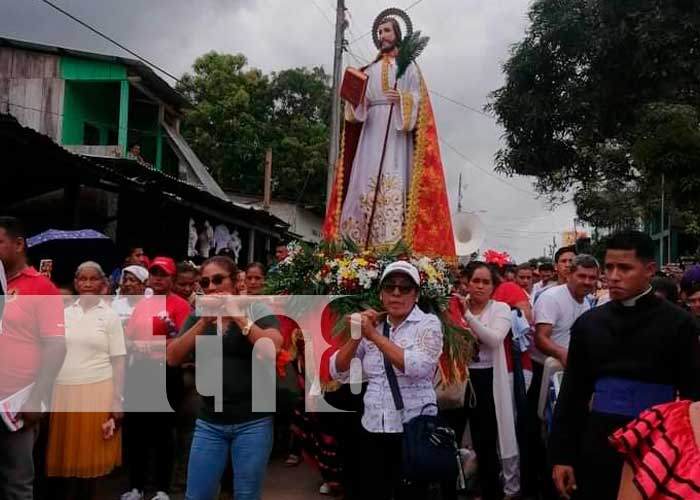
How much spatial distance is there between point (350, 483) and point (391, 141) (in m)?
2.91

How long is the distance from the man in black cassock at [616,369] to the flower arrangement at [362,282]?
1.37 meters

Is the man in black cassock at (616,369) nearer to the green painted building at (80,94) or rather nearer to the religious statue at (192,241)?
the religious statue at (192,241)

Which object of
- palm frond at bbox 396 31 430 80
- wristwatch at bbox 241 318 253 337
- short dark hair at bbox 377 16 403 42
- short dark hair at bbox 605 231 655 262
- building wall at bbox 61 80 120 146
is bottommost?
wristwatch at bbox 241 318 253 337

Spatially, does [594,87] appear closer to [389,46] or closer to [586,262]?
[389,46]

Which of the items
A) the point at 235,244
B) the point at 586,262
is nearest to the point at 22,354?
the point at 586,262

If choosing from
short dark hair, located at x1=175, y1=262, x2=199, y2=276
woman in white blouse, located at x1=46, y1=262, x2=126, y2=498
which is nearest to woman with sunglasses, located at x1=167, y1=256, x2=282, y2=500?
woman in white blouse, located at x1=46, y1=262, x2=126, y2=498

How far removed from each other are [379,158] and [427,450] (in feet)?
10.7

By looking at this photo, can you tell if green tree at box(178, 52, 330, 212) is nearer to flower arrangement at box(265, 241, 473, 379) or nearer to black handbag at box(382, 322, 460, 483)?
flower arrangement at box(265, 241, 473, 379)

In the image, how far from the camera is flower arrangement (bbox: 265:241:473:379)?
175 inches

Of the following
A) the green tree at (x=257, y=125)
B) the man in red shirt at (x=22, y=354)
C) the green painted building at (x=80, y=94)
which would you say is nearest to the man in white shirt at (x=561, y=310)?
the man in red shirt at (x=22, y=354)

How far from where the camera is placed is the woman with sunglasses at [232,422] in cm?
348

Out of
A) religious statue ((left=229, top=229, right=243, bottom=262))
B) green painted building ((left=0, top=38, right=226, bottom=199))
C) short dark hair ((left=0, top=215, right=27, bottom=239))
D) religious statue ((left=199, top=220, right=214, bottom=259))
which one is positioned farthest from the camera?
→ green painted building ((left=0, top=38, right=226, bottom=199))

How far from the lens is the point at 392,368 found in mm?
3600

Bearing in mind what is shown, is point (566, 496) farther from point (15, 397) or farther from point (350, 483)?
point (15, 397)
